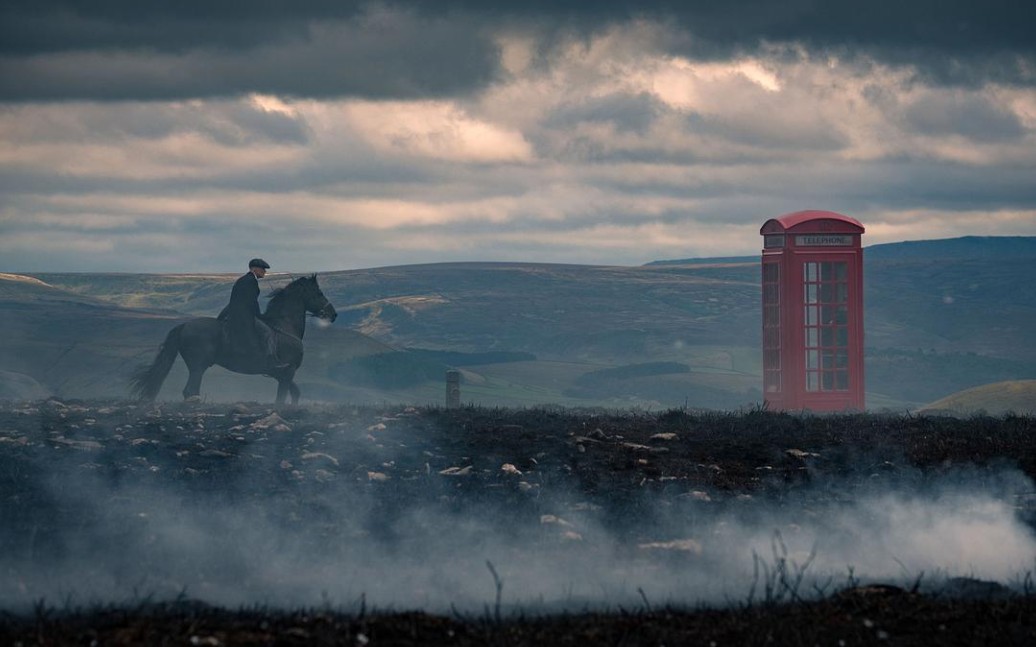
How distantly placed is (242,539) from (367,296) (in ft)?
297

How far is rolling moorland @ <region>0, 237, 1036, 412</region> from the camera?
5072 centimetres

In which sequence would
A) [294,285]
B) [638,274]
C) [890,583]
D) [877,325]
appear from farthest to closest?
[638,274] → [877,325] → [294,285] → [890,583]

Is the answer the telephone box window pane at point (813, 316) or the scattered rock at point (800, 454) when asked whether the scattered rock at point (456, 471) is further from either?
the telephone box window pane at point (813, 316)

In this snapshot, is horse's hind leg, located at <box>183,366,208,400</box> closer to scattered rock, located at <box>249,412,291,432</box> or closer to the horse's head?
the horse's head

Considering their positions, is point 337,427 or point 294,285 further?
point 294,285

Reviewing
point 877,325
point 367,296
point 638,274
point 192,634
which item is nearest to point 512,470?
point 192,634

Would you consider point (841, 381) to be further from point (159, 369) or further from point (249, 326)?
point (159, 369)

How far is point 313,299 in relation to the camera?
80.9ft

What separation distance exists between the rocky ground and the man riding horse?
3.83 m

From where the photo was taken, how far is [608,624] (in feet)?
31.1

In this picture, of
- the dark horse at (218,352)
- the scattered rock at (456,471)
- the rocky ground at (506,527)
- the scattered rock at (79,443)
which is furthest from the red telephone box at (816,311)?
the scattered rock at (79,443)

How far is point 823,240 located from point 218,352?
11.5m

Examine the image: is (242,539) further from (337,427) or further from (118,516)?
(337,427)

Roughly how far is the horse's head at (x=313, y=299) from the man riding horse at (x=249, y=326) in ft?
3.22
